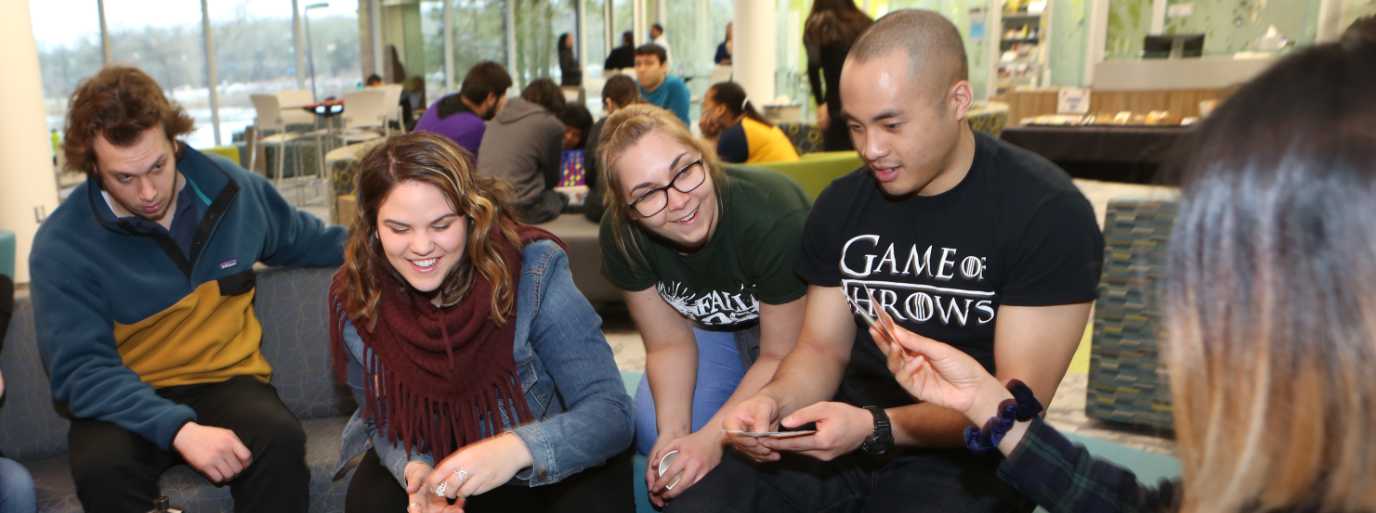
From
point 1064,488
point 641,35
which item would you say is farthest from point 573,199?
point 641,35

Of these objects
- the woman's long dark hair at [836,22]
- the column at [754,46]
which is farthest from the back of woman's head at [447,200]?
the column at [754,46]

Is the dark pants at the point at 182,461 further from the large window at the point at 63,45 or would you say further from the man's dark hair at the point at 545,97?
the large window at the point at 63,45

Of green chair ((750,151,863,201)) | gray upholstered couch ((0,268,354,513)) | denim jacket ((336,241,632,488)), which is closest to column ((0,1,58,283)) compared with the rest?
gray upholstered couch ((0,268,354,513))

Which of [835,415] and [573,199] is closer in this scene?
[835,415]

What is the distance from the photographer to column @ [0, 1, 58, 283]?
5.61m

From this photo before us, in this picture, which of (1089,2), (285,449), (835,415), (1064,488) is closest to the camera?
(1064,488)

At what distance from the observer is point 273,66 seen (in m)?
12.6

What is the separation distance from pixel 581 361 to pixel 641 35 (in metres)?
15.9

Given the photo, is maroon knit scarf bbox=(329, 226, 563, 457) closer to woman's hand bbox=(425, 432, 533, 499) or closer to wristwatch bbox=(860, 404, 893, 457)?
woman's hand bbox=(425, 432, 533, 499)

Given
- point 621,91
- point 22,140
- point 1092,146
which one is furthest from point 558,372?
point 1092,146

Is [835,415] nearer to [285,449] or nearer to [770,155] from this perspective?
[285,449]

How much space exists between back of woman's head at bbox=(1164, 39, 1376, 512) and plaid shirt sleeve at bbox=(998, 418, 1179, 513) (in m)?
0.40

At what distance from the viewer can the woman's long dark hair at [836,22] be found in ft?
16.0

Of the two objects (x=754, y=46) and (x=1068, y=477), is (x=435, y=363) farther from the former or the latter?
(x=754, y=46)
